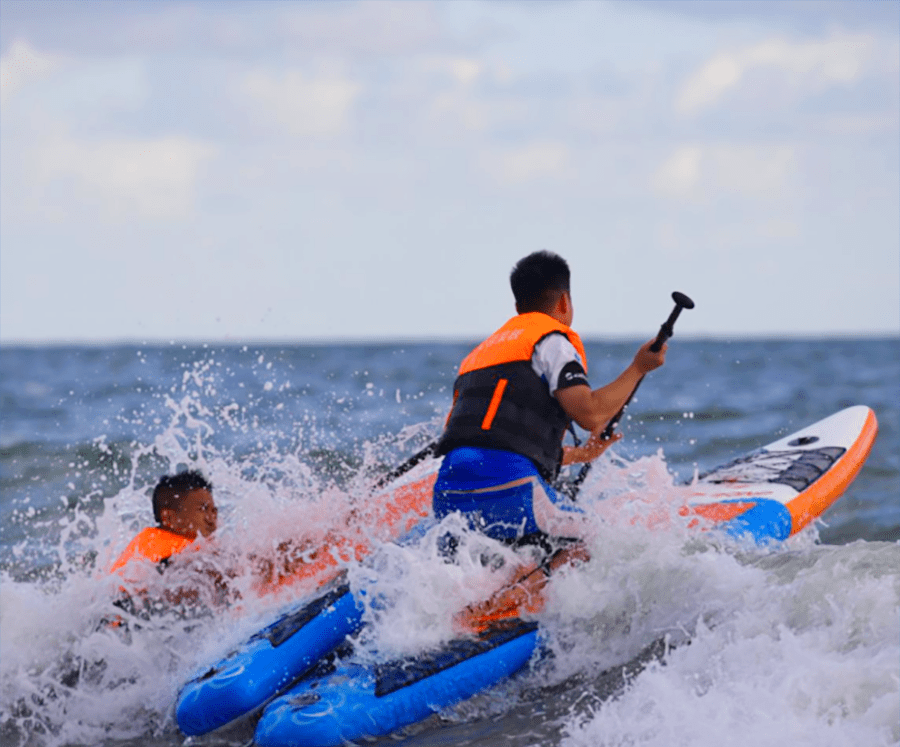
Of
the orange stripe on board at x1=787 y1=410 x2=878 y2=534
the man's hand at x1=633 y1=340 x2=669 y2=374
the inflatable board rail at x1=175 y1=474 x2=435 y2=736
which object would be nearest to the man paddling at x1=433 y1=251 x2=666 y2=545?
the man's hand at x1=633 y1=340 x2=669 y2=374

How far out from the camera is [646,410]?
1752 cm

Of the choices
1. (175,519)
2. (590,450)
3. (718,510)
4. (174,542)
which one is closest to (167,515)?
(175,519)

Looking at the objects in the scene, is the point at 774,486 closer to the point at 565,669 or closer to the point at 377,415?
the point at 565,669

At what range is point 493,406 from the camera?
4801 mm

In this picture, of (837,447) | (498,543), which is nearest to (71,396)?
(837,447)

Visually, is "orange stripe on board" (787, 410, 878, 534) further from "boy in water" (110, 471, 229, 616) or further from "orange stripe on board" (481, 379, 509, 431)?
"boy in water" (110, 471, 229, 616)

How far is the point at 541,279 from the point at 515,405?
2.00ft

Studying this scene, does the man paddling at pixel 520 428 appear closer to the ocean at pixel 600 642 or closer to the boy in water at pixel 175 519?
the ocean at pixel 600 642

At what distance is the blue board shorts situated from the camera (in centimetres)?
472

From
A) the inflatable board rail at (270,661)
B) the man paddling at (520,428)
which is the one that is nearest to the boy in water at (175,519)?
the inflatable board rail at (270,661)

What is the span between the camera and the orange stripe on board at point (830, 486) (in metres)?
6.61

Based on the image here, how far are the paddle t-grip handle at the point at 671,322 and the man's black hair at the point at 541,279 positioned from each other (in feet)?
1.66

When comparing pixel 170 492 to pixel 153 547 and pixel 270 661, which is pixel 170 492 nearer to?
pixel 153 547

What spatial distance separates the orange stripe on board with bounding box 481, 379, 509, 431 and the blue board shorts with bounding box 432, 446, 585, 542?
0.12 meters
